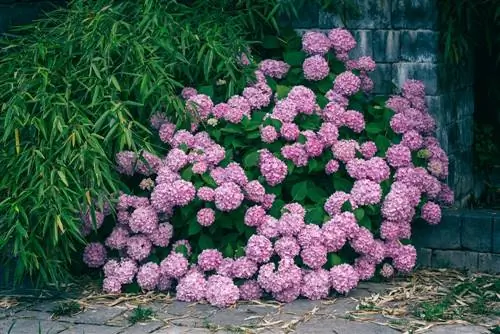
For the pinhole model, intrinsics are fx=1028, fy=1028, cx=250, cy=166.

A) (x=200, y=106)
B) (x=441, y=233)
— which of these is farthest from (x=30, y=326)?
(x=441, y=233)

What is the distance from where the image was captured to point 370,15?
5.82 meters

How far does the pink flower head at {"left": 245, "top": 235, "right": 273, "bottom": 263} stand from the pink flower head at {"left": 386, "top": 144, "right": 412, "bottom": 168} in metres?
0.86

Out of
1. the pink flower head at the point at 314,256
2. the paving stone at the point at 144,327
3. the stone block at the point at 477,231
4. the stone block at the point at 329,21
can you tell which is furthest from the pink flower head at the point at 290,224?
the stone block at the point at 329,21

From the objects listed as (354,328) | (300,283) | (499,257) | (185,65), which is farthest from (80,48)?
(499,257)

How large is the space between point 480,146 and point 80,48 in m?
2.55

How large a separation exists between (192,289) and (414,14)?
204cm

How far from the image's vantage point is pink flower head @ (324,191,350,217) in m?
5.09

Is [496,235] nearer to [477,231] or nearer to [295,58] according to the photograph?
[477,231]

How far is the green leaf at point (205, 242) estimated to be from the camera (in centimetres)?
511

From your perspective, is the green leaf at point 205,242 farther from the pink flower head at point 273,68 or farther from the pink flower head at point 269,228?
the pink flower head at point 273,68

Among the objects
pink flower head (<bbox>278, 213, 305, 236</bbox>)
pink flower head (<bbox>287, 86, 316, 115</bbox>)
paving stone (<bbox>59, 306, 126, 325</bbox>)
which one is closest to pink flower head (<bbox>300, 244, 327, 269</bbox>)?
pink flower head (<bbox>278, 213, 305, 236</bbox>)

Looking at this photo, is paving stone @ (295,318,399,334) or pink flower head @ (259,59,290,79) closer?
paving stone @ (295,318,399,334)

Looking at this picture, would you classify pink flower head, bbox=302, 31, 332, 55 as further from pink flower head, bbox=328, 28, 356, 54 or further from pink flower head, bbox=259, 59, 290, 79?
pink flower head, bbox=259, 59, 290, 79

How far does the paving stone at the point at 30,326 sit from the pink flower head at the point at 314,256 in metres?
1.17
